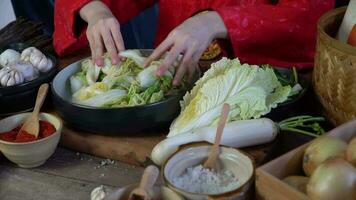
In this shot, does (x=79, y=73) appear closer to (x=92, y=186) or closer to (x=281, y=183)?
(x=92, y=186)

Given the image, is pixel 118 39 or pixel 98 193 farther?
pixel 118 39

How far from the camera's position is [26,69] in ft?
3.76

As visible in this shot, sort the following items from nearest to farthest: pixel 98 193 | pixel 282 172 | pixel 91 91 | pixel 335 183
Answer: pixel 335 183
pixel 282 172
pixel 98 193
pixel 91 91

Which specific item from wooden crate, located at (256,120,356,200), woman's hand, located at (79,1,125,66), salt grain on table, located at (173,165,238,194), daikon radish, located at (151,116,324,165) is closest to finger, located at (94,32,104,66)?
woman's hand, located at (79,1,125,66)

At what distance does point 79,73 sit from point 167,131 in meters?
0.28

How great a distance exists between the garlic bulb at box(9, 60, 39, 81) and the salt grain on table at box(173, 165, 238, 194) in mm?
503

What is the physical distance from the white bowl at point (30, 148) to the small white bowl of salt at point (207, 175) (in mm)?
267

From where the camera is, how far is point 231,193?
731mm

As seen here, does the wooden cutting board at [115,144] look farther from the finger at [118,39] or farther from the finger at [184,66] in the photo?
the finger at [118,39]

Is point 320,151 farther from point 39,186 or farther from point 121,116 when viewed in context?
point 39,186

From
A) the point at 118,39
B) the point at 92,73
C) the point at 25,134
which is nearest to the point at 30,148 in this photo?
the point at 25,134

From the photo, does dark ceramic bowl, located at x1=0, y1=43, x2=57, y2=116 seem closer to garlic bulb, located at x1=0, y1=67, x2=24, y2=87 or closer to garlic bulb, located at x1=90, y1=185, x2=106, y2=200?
garlic bulb, located at x1=0, y1=67, x2=24, y2=87

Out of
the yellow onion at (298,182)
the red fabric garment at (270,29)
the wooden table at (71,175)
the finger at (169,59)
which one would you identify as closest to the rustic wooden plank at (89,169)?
the wooden table at (71,175)

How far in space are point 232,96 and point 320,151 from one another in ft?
0.97
